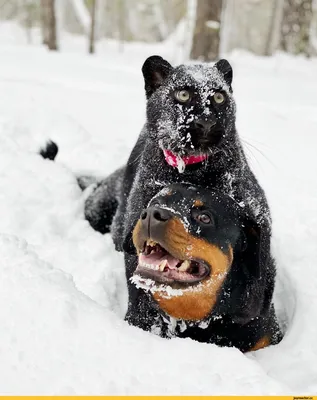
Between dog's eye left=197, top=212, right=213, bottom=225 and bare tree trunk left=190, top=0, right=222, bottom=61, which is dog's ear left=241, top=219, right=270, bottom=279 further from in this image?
bare tree trunk left=190, top=0, right=222, bottom=61

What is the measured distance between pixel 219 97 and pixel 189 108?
23cm

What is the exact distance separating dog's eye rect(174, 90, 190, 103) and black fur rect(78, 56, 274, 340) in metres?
0.01

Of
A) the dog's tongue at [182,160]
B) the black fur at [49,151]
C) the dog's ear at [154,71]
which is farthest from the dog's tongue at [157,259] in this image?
the black fur at [49,151]

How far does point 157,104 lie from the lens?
10.1ft

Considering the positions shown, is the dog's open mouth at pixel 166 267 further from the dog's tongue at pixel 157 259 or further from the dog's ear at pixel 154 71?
the dog's ear at pixel 154 71

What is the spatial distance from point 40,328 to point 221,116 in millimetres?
1443

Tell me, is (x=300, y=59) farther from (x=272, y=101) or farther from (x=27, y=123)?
(x=27, y=123)

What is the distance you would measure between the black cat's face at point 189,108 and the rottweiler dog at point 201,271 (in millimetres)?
248

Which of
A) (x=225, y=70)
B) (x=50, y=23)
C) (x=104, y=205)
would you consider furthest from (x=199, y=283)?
(x=50, y=23)

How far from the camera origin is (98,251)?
410cm

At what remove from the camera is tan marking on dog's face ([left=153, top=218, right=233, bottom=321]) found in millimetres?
2465

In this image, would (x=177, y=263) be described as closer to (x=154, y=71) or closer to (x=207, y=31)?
(x=154, y=71)

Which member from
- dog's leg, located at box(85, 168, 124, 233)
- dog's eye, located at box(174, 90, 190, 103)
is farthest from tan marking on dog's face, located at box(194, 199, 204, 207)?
dog's leg, located at box(85, 168, 124, 233)

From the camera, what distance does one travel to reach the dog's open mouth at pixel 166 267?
8.30 feet
